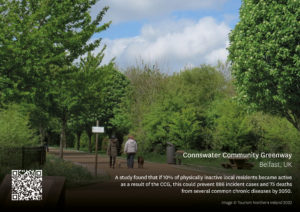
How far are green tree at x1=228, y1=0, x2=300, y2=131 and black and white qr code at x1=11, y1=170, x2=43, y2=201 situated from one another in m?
18.6

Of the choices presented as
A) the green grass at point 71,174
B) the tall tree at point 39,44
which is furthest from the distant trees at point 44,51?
the green grass at point 71,174

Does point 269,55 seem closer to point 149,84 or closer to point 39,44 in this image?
point 39,44

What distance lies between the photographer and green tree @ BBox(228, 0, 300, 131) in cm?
2373

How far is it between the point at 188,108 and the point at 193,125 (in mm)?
1354

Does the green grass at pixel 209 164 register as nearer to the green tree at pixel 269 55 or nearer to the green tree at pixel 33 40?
the green tree at pixel 269 55

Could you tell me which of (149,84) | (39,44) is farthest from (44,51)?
(149,84)

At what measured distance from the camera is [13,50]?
1761 centimetres

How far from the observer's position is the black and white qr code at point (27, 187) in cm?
715

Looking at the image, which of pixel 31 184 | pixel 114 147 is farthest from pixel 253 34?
pixel 31 184

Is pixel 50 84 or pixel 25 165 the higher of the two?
pixel 50 84

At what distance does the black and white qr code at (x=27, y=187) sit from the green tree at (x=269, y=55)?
18554 mm

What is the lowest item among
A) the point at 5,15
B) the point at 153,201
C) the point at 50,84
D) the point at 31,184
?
the point at 153,201

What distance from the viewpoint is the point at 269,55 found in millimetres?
24188

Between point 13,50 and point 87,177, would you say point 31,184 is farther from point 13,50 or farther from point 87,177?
point 13,50
